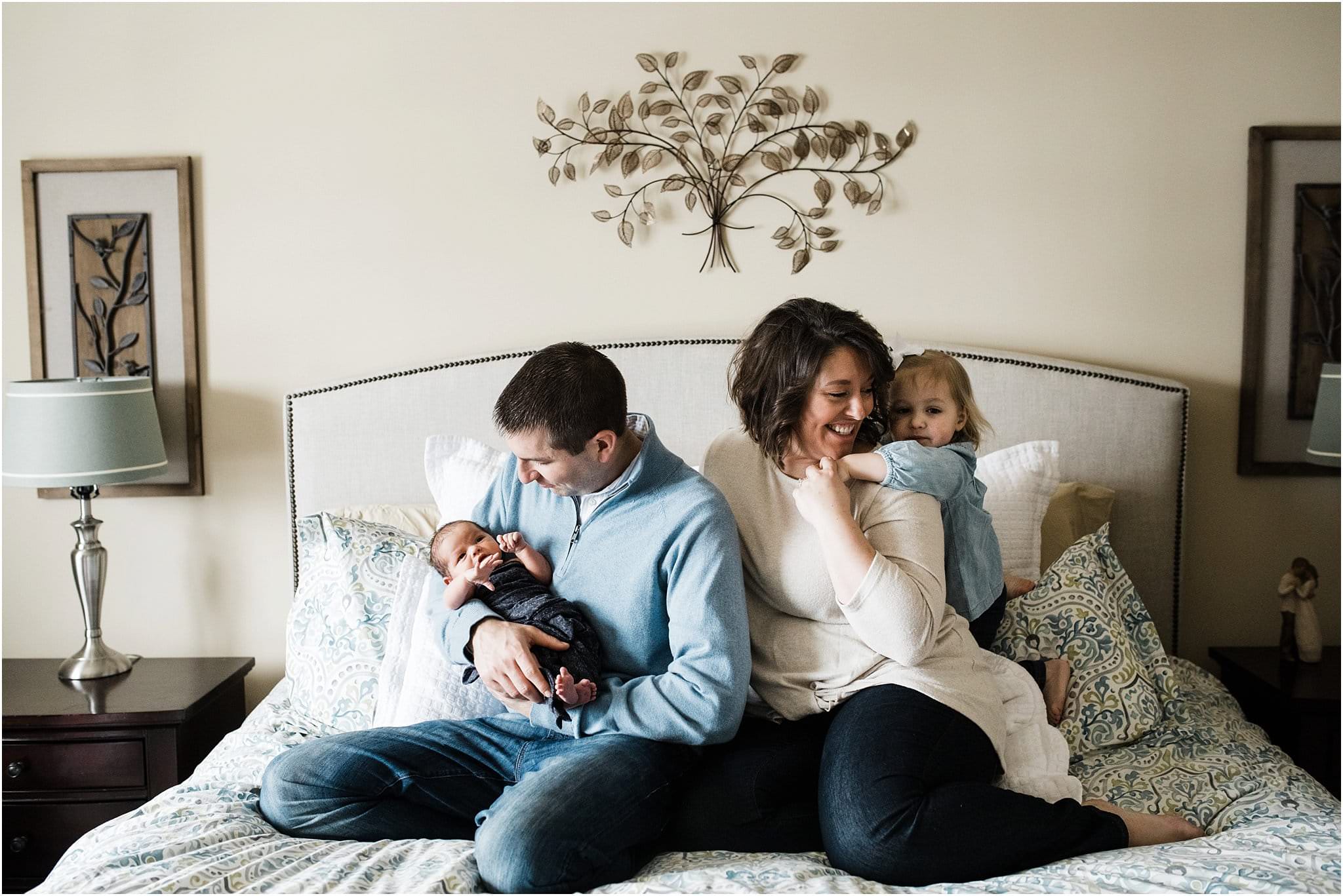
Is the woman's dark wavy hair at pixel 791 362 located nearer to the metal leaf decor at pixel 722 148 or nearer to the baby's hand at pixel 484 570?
the baby's hand at pixel 484 570

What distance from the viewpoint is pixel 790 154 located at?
2525 mm

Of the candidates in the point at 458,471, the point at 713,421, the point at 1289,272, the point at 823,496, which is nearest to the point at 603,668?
the point at 823,496

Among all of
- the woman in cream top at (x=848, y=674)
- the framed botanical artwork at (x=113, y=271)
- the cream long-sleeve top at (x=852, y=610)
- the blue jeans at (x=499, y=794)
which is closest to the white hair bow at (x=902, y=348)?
the woman in cream top at (x=848, y=674)

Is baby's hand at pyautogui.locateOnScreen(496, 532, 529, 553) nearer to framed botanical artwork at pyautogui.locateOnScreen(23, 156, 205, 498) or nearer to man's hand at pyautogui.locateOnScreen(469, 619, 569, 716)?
man's hand at pyautogui.locateOnScreen(469, 619, 569, 716)

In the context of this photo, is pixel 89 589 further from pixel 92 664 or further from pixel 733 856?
pixel 733 856

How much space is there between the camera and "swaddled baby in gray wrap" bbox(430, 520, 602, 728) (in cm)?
155

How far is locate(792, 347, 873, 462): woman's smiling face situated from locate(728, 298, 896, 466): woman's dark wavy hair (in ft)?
0.04

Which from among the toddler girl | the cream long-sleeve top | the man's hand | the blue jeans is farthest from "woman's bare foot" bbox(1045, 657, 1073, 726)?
the man's hand

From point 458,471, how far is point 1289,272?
2.10 meters

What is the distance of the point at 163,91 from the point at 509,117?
0.88m

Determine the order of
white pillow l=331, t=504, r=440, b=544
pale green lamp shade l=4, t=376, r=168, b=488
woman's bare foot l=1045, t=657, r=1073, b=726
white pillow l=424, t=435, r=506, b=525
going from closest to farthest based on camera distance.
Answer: woman's bare foot l=1045, t=657, r=1073, b=726
white pillow l=424, t=435, r=506, b=525
pale green lamp shade l=4, t=376, r=168, b=488
white pillow l=331, t=504, r=440, b=544

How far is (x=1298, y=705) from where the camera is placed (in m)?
2.17

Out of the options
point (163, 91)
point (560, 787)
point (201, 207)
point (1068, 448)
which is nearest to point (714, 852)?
point (560, 787)

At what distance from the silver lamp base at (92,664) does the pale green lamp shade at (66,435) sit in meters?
0.42
